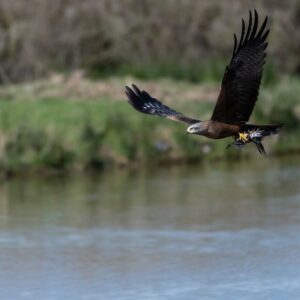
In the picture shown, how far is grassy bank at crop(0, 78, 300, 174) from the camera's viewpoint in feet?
65.9

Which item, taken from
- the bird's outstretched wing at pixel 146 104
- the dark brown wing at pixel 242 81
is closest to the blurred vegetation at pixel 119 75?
the bird's outstretched wing at pixel 146 104

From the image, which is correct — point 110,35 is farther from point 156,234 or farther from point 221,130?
point 221,130

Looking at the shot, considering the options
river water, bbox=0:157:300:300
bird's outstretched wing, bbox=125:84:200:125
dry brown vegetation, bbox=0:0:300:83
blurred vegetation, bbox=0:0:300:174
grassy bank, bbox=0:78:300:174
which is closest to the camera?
river water, bbox=0:157:300:300

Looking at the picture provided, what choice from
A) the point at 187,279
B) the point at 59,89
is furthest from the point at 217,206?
the point at 59,89

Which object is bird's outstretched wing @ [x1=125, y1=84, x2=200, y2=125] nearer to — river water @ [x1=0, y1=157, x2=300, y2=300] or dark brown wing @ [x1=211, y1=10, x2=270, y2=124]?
dark brown wing @ [x1=211, y1=10, x2=270, y2=124]

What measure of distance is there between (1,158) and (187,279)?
27.3 feet

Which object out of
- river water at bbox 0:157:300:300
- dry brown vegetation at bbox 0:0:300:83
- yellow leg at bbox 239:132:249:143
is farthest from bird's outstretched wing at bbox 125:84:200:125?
dry brown vegetation at bbox 0:0:300:83

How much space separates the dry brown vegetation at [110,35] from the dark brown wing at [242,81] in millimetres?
17088

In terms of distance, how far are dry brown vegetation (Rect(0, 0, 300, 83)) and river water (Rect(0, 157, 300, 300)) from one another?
335 inches

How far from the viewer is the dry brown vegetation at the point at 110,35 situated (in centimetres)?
2828

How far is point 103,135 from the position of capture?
68.1ft

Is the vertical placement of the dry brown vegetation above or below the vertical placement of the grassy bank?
above

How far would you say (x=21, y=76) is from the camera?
93.8 ft

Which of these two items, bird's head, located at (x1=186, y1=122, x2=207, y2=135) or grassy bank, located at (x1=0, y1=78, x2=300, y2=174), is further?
grassy bank, located at (x1=0, y1=78, x2=300, y2=174)
